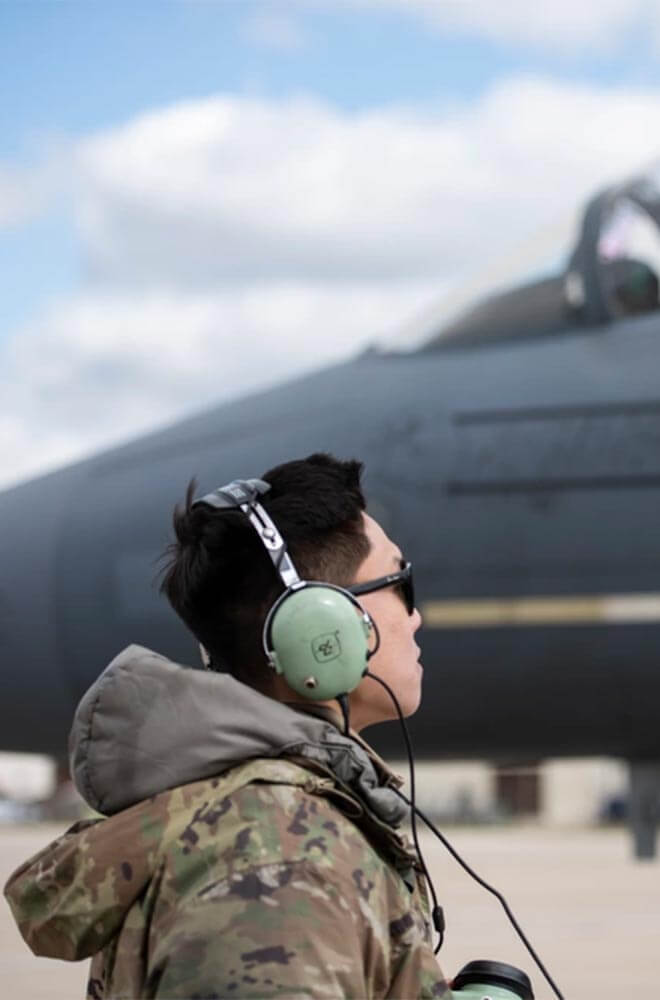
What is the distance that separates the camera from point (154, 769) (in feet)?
5.82

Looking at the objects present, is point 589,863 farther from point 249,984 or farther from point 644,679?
point 249,984

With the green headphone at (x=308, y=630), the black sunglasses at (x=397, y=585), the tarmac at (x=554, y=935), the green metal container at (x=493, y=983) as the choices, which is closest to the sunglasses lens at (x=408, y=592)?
the black sunglasses at (x=397, y=585)

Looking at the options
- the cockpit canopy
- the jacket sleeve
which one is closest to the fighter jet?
the cockpit canopy

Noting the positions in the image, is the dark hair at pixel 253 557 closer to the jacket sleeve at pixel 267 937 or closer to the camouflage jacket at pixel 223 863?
the camouflage jacket at pixel 223 863

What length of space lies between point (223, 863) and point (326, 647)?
0.98 feet

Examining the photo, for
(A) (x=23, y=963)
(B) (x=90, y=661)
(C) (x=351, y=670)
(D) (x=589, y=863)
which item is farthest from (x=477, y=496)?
(D) (x=589, y=863)

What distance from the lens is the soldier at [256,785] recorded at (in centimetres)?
162

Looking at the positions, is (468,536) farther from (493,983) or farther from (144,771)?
(144,771)

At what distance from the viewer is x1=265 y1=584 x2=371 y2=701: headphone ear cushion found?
1.87m

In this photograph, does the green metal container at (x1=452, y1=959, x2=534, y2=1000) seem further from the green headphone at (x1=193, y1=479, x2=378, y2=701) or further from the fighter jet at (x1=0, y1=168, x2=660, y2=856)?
the fighter jet at (x1=0, y1=168, x2=660, y2=856)

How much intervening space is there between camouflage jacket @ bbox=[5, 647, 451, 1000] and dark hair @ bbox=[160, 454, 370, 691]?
0.47 feet

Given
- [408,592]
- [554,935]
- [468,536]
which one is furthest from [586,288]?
[408,592]

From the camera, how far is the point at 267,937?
159 centimetres

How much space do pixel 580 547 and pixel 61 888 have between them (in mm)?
4952
